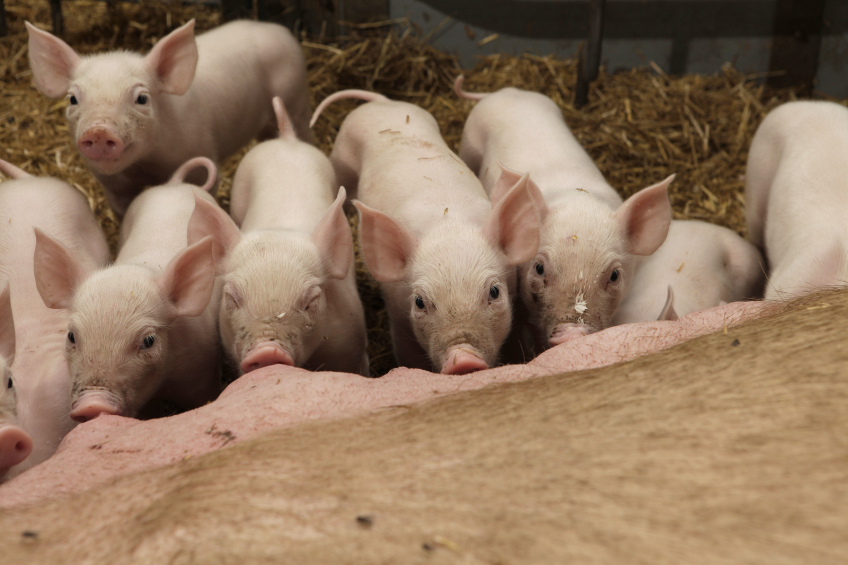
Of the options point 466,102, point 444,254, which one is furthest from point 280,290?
point 466,102

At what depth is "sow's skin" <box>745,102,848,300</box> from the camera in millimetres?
2393

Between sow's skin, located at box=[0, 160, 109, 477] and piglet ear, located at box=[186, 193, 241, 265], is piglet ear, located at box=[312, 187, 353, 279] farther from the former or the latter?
sow's skin, located at box=[0, 160, 109, 477]

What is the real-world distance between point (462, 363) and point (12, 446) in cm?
110

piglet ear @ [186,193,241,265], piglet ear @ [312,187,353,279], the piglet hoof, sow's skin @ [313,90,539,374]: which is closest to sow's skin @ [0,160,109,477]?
the piglet hoof

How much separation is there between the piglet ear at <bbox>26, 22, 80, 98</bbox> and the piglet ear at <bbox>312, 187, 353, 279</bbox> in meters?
1.58

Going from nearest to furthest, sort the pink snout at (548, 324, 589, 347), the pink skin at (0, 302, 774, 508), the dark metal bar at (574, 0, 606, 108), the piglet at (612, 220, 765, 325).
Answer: the pink skin at (0, 302, 774, 508) < the pink snout at (548, 324, 589, 347) < the piglet at (612, 220, 765, 325) < the dark metal bar at (574, 0, 606, 108)

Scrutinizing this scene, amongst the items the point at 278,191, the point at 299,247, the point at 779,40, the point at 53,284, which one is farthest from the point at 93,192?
the point at 779,40

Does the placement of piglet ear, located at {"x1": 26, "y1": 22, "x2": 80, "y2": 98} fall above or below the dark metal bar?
above

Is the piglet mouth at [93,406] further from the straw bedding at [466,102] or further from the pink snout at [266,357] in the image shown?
the straw bedding at [466,102]

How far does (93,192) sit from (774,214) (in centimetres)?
322

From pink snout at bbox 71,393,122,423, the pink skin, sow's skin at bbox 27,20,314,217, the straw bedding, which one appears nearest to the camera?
the pink skin

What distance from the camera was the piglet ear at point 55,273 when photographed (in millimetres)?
2188

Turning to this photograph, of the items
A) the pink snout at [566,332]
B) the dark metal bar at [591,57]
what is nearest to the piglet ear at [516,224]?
the pink snout at [566,332]

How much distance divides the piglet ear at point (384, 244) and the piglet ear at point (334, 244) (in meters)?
0.06
